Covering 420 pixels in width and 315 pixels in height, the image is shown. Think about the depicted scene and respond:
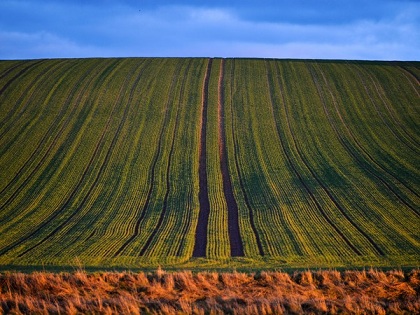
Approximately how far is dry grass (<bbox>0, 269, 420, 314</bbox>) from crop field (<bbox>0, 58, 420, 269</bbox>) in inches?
246

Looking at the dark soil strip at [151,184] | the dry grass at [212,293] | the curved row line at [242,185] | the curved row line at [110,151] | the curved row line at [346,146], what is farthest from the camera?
the curved row line at [110,151]

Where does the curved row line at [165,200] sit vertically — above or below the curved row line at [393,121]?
below

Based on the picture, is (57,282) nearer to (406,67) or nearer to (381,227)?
(381,227)

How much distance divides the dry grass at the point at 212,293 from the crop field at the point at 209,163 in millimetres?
6248

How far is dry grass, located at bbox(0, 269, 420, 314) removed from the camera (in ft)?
46.5

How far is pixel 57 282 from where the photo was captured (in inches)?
655

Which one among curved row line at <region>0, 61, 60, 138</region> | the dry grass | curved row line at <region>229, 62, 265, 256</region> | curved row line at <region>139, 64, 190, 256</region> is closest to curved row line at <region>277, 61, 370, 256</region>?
curved row line at <region>229, 62, 265, 256</region>

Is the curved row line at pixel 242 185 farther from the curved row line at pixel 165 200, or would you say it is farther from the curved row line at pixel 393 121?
the curved row line at pixel 393 121

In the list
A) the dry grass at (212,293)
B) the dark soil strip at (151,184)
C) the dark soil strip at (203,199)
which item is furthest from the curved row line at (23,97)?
the dry grass at (212,293)

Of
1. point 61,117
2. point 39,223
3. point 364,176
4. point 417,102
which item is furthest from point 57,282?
point 417,102

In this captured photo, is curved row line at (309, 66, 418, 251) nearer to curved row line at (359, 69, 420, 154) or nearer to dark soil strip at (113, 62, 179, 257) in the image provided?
curved row line at (359, 69, 420, 154)

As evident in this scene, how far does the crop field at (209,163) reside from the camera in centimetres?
2723

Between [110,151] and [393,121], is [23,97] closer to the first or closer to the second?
[110,151]

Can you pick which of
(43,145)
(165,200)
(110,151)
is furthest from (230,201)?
(43,145)
